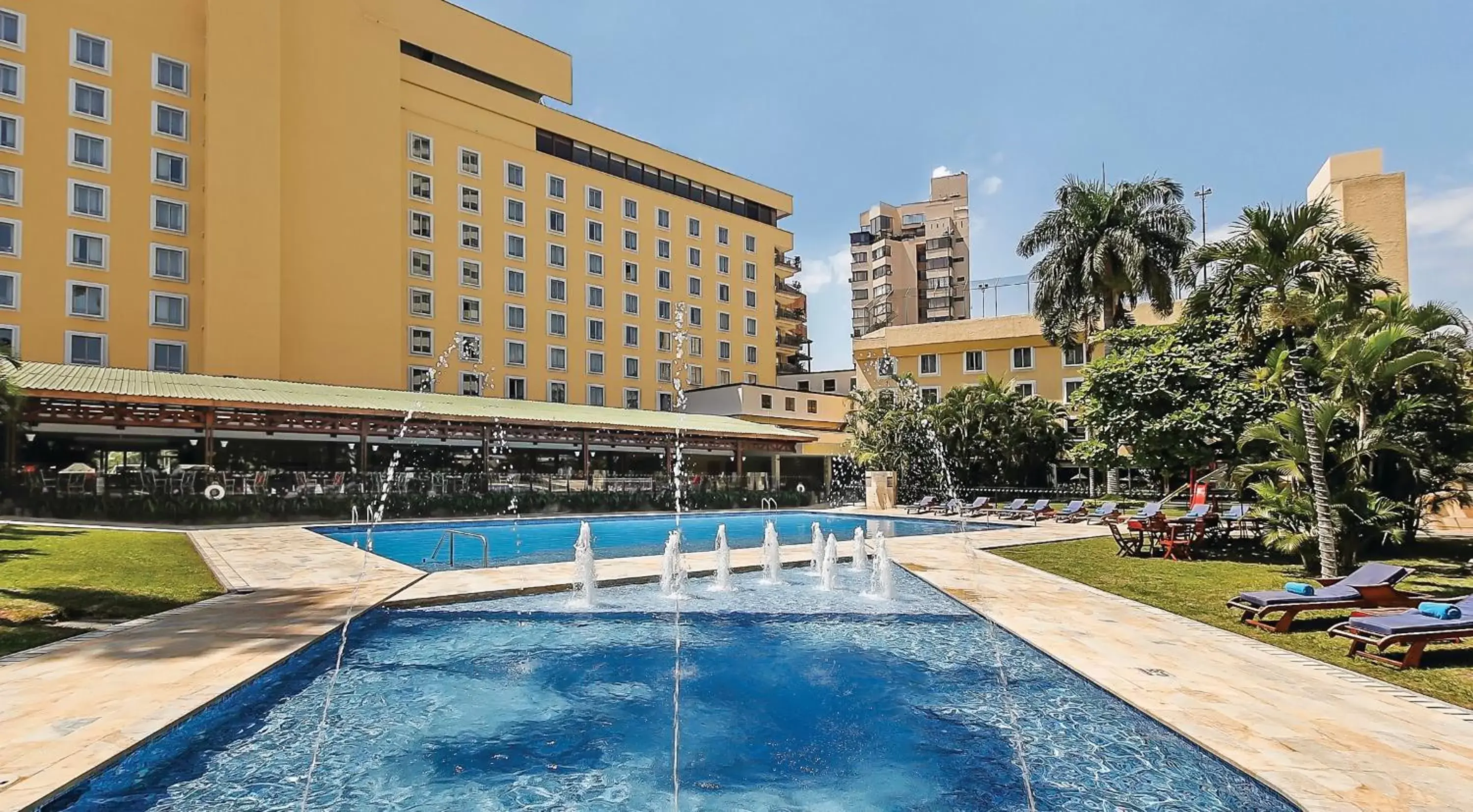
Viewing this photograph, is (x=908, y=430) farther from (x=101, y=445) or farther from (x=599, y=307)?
(x=101, y=445)

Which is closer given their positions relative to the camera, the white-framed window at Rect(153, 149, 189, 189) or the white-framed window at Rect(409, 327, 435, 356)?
the white-framed window at Rect(153, 149, 189, 189)

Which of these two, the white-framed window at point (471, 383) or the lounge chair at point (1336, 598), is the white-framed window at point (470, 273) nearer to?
the white-framed window at point (471, 383)

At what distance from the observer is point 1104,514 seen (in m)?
23.0

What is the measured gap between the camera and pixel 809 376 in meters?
65.4

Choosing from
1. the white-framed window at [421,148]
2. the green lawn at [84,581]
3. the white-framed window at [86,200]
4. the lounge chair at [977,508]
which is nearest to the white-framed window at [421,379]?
the white-framed window at [421,148]

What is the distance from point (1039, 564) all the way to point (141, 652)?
1422 cm

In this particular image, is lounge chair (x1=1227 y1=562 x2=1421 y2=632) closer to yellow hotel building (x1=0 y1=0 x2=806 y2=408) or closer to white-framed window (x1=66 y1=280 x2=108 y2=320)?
yellow hotel building (x1=0 y1=0 x2=806 y2=408)

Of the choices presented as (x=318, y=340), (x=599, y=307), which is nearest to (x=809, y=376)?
(x=599, y=307)

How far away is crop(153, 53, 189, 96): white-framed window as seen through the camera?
34.8 meters

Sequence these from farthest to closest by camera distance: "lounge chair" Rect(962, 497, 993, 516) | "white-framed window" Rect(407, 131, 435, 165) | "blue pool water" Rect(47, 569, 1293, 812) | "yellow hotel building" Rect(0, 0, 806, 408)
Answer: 1. "white-framed window" Rect(407, 131, 435, 165)
2. "yellow hotel building" Rect(0, 0, 806, 408)
3. "lounge chair" Rect(962, 497, 993, 516)
4. "blue pool water" Rect(47, 569, 1293, 812)

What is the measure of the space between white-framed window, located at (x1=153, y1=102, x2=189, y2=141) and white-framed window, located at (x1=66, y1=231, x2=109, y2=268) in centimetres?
546

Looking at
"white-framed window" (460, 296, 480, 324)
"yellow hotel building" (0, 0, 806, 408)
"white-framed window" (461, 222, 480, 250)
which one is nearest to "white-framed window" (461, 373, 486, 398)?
"yellow hotel building" (0, 0, 806, 408)

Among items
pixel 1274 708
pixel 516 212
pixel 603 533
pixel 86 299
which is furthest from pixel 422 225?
pixel 1274 708

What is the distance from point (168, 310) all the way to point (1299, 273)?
41.6 metres
